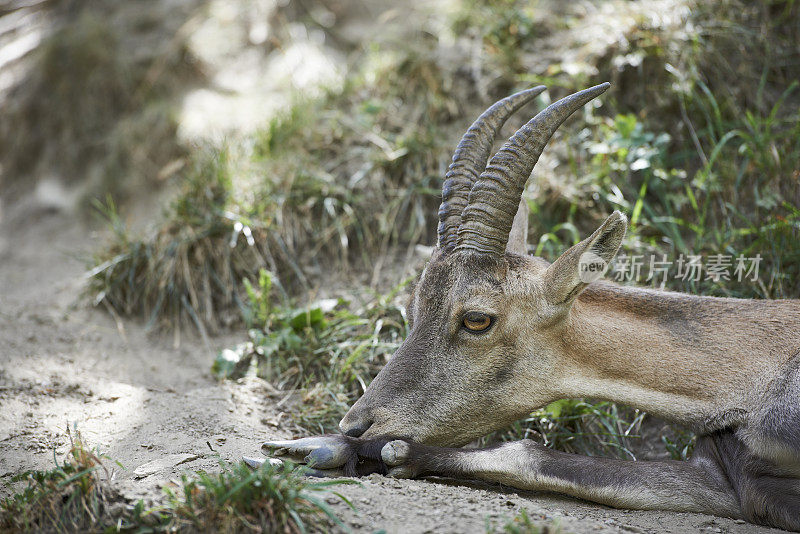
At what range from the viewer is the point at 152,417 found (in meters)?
4.84

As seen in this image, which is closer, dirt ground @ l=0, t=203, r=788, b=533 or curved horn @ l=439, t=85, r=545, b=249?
dirt ground @ l=0, t=203, r=788, b=533

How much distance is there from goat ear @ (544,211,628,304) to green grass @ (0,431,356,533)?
69.7 inches

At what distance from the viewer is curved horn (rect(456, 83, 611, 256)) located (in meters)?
4.28

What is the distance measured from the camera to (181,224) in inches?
276

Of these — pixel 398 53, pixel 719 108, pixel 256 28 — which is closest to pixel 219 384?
pixel 398 53

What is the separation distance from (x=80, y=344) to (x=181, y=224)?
4.95 ft

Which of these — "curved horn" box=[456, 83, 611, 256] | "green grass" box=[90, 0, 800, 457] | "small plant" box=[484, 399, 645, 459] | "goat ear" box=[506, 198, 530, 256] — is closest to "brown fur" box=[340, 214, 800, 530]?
"curved horn" box=[456, 83, 611, 256]

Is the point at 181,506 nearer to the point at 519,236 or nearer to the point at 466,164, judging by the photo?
the point at 466,164

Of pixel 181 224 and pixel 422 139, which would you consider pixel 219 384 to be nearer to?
pixel 181 224

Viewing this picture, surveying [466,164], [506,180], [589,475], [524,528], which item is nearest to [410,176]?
[466,164]

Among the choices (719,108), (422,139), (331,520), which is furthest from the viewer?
A: (422,139)

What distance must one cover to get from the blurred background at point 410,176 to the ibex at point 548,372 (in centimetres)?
84

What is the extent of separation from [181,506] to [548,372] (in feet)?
7.58

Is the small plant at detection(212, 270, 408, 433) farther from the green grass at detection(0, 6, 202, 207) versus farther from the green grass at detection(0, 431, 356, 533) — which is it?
the green grass at detection(0, 6, 202, 207)
